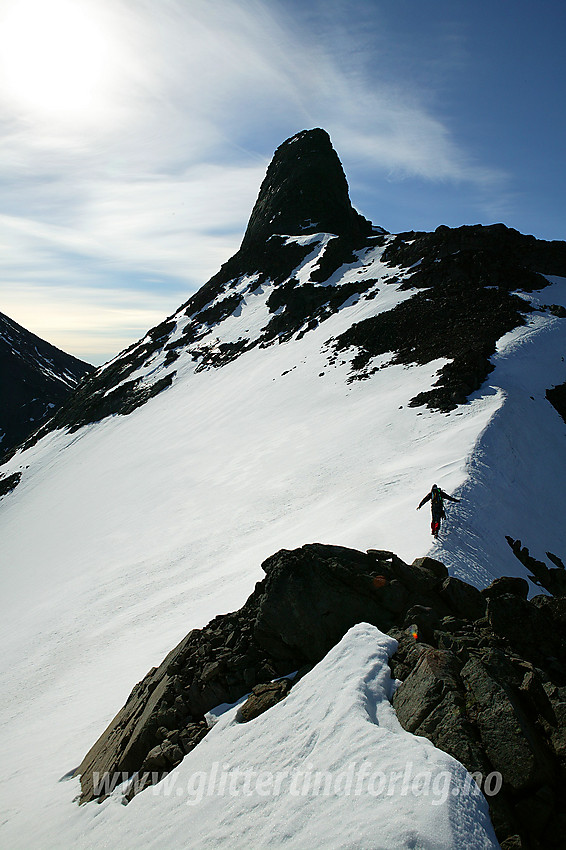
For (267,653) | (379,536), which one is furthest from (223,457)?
(267,653)

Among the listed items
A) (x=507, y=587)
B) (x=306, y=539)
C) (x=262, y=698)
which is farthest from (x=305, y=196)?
(x=262, y=698)

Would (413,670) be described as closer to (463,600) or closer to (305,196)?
(463,600)

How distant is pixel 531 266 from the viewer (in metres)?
43.2

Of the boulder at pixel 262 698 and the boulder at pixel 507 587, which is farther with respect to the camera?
the boulder at pixel 507 587

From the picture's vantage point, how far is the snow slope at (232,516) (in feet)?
42.0

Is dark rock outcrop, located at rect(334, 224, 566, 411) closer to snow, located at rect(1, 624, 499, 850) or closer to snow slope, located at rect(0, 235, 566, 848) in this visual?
snow slope, located at rect(0, 235, 566, 848)

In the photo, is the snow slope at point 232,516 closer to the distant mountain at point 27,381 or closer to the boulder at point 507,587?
the boulder at point 507,587

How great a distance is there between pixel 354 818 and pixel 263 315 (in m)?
57.9

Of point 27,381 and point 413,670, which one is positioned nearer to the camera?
point 413,670

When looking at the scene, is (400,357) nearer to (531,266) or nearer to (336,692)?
(531,266)

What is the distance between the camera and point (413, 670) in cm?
695

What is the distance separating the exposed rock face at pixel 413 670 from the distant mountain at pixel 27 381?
5071 inches

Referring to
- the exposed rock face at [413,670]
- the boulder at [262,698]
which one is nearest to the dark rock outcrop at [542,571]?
the exposed rock face at [413,670]

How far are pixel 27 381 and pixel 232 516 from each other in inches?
6021
